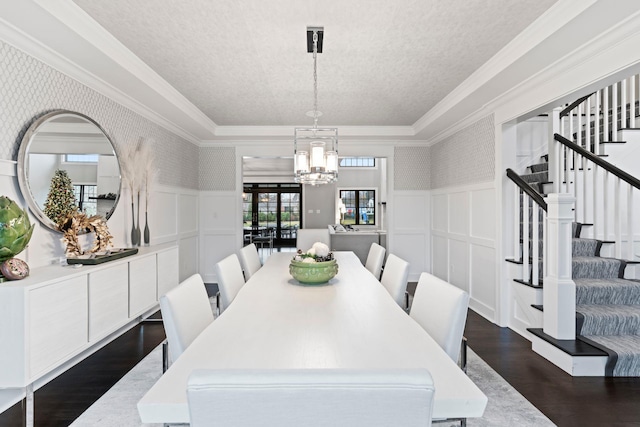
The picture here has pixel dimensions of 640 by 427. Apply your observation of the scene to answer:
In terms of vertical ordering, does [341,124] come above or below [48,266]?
above

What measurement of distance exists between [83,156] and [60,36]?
0.93 m

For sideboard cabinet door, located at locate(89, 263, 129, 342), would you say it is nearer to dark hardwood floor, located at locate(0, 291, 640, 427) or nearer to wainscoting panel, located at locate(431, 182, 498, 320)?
dark hardwood floor, located at locate(0, 291, 640, 427)

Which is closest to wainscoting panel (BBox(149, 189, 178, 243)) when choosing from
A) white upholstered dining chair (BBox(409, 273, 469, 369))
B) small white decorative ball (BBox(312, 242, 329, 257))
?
small white decorative ball (BBox(312, 242, 329, 257))

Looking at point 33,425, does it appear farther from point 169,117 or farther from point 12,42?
point 169,117

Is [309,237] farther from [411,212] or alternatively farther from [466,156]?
[466,156]

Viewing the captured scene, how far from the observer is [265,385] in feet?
2.19

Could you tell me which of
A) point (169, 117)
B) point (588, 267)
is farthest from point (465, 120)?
point (169, 117)

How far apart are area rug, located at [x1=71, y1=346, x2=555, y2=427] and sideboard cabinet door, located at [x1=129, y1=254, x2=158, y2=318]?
1.63 feet

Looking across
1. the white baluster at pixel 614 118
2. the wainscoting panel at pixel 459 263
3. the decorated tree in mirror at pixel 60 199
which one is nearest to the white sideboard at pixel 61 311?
the decorated tree in mirror at pixel 60 199

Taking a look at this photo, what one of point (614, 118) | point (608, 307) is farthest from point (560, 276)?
point (614, 118)

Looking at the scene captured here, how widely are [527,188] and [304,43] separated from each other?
2437 millimetres

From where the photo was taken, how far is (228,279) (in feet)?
7.85

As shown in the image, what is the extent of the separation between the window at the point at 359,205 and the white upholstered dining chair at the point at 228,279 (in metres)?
9.28

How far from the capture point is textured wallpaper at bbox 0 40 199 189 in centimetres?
215
